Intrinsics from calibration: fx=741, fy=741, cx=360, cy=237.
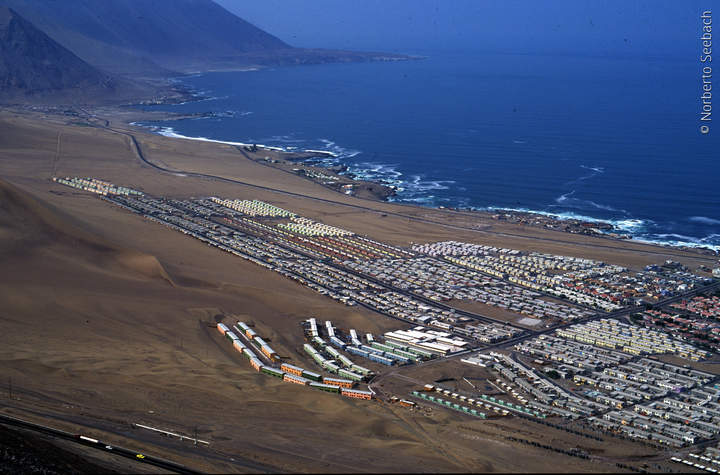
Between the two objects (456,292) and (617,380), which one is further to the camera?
(456,292)

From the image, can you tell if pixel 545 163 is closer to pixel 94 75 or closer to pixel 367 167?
pixel 367 167

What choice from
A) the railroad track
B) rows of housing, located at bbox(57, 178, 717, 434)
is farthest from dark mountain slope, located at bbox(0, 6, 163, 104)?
the railroad track

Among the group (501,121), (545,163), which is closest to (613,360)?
(545,163)

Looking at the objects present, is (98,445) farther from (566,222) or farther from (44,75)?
(44,75)

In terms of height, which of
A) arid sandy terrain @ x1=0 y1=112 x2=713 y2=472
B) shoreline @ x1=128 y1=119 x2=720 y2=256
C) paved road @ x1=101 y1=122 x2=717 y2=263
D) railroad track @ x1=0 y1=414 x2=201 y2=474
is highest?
shoreline @ x1=128 y1=119 x2=720 y2=256

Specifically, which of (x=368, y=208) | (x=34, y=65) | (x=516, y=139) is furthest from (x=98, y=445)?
(x=34, y=65)

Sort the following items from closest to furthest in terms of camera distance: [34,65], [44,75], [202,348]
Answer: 1. [202,348]
2. [44,75]
3. [34,65]

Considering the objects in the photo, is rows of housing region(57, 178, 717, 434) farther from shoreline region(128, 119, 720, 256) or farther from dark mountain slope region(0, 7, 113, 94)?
dark mountain slope region(0, 7, 113, 94)
